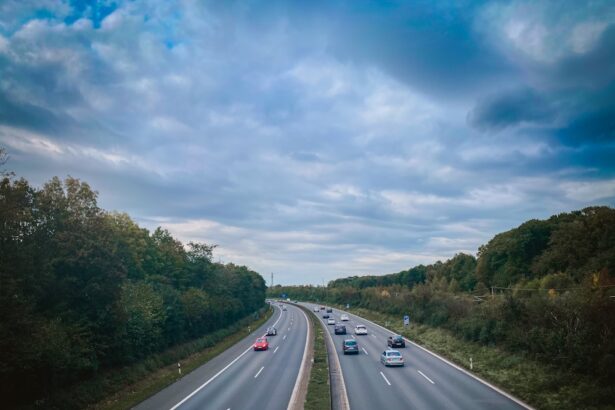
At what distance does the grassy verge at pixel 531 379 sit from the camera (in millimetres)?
19484

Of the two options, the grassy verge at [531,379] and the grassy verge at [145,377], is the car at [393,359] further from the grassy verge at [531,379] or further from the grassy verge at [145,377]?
the grassy verge at [145,377]

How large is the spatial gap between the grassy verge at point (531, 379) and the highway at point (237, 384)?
1274 centimetres

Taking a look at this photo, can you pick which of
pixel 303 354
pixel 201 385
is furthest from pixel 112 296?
pixel 303 354

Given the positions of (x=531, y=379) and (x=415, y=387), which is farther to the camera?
(x=415, y=387)

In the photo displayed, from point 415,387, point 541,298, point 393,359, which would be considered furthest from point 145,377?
point 541,298

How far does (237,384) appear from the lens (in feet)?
93.2

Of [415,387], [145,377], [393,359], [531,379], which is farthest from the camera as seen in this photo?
[145,377]

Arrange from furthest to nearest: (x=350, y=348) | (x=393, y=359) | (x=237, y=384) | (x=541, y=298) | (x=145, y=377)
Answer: (x=350, y=348), (x=145, y=377), (x=393, y=359), (x=541, y=298), (x=237, y=384)

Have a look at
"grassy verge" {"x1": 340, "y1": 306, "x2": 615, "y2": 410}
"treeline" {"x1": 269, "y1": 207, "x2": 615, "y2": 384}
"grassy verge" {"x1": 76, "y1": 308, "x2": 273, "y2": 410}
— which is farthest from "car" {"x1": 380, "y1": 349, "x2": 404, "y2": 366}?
"grassy verge" {"x1": 76, "y1": 308, "x2": 273, "y2": 410}

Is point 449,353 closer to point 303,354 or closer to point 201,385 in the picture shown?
point 303,354

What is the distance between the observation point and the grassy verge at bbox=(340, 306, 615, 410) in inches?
767

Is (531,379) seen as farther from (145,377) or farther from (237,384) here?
(145,377)

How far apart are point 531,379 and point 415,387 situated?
655cm

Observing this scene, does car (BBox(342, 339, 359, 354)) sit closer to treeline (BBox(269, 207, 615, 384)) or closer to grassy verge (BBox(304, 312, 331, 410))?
grassy verge (BBox(304, 312, 331, 410))
